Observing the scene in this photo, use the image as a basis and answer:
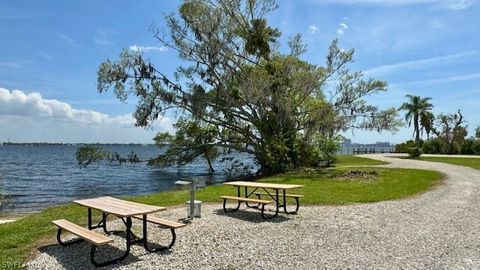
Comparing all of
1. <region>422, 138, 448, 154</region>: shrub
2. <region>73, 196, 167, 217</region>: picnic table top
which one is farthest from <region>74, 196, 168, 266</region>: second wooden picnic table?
<region>422, 138, 448, 154</region>: shrub

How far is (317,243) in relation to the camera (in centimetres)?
699

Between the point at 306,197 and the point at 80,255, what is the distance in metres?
7.49

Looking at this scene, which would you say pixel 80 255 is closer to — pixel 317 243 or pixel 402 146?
pixel 317 243

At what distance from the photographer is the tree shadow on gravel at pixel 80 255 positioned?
19.4 feet

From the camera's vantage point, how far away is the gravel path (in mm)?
5922

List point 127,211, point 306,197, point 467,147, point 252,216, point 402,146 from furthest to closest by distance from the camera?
point 402,146 < point 467,147 < point 306,197 < point 252,216 < point 127,211

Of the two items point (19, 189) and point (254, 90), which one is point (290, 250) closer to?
point (254, 90)

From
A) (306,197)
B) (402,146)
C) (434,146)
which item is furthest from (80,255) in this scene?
(402,146)

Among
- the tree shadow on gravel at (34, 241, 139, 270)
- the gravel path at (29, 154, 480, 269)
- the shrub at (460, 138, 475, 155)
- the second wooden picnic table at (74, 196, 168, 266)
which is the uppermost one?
the shrub at (460, 138, 475, 155)

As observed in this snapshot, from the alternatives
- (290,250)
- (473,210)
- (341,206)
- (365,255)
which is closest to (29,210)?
(341,206)

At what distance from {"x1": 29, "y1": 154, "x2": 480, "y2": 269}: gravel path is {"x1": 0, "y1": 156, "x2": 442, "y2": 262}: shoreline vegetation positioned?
722 mm

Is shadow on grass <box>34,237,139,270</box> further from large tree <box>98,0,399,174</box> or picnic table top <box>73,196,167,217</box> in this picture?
large tree <box>98,0,399,174</box>

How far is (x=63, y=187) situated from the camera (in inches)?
928

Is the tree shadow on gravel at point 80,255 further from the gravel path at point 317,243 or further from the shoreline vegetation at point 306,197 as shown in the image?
the shoreline vegetation at point 306,197
